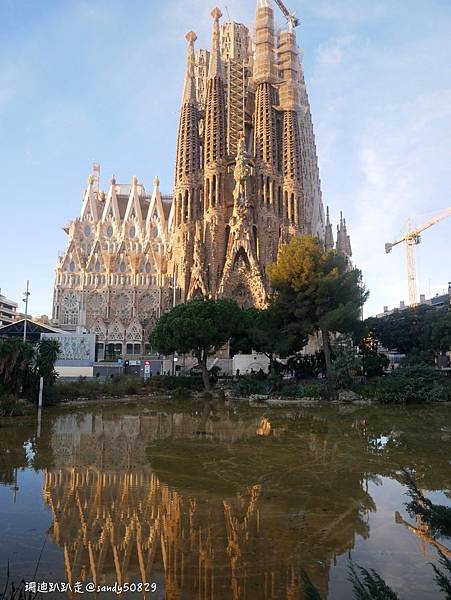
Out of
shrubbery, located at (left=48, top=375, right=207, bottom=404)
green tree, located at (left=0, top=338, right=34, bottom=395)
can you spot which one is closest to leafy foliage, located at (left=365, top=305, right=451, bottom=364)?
shrubbery, located at (left=48, top=375, right=207, bottom=404)

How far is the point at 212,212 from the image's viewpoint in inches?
2052

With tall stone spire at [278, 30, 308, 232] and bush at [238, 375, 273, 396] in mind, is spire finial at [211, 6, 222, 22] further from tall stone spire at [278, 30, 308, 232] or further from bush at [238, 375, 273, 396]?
bush at [238, 375, 273, 396]

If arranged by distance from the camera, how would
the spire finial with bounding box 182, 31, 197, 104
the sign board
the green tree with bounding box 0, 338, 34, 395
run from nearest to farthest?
the green tree with bounding box 0, 338, 34, 395
the sign board
the spire finial with bounding box 182, 31, 197, 104

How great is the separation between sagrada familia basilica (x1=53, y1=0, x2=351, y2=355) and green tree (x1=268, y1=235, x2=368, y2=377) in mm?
17943

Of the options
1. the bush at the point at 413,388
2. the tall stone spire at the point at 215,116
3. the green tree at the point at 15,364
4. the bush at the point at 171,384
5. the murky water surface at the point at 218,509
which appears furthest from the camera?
the tall stone spire at the point at 215,116

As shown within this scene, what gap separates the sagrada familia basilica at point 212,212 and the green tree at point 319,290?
1794cm

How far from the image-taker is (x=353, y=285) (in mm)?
28938

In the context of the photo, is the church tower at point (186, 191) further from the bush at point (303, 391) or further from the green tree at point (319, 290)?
the bush at point (303, 391)

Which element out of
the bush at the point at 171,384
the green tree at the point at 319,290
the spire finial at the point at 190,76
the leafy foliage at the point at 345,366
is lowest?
the bush at the point at 171,384

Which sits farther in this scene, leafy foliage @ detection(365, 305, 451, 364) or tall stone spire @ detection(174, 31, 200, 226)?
tall stone spire @ detection(174, 31, 200, 226)

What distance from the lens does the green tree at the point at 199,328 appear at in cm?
2978

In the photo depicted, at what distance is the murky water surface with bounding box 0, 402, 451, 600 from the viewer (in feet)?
15.5

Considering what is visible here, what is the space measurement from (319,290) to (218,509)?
2258cm

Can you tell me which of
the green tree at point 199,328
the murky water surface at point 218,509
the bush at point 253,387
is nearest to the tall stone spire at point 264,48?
the green tree at point 199,328
